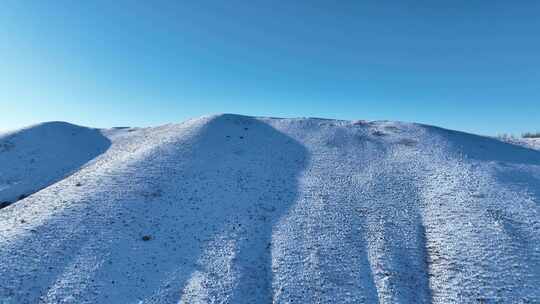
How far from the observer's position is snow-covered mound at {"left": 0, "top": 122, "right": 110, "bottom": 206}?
22.4 m

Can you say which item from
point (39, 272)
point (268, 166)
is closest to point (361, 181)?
point (268, 166)

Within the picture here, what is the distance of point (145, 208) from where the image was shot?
14.6m

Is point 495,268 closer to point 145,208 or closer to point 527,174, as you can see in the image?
point 527,174

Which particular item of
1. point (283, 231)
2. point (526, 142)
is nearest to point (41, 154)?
point (283, 231)

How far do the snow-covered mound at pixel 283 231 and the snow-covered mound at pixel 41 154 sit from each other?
7.02 meters

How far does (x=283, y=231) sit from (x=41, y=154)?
28.4 metres

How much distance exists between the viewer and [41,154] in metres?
28.3

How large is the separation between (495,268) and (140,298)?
12.5 metres

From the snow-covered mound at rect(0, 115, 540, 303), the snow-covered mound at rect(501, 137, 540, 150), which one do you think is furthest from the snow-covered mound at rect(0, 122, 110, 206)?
the snow-covered mound at rect(501, 137, 540, 150)

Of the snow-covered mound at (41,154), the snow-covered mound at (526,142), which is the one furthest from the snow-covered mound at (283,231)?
the snow-covered mound at (41,154)

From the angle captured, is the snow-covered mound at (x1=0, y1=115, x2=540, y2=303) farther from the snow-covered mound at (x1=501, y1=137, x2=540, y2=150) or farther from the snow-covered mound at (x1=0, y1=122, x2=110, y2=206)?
the snow-covered mound at (x1=0, y1=122, x2=110, y2=206)

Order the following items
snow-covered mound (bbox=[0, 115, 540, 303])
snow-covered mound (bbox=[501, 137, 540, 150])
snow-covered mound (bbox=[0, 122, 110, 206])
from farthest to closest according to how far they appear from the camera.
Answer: snow-covered mound (bbox=[501, 137, 540, 150])
snow-covered mound (bbox=[0, 122, 110, 206])
snow-covered mound (bbox=[0, 115, 540, 303])

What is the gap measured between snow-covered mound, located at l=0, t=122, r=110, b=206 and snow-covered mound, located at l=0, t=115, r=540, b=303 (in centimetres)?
702

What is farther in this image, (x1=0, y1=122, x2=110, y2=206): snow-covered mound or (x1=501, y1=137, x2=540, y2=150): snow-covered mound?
(x1=501, y1=137, x2=540, y2=150): snow-covered mound
